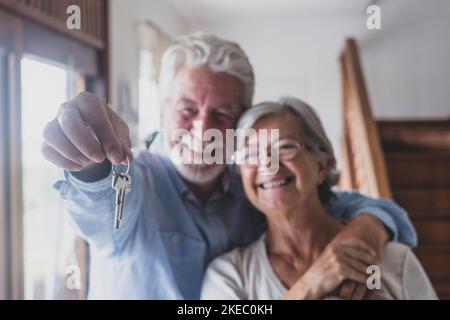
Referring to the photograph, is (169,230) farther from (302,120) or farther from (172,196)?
(302,120)

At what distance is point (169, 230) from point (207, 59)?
0.21 metres

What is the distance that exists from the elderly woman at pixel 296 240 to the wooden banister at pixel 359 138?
11 cm

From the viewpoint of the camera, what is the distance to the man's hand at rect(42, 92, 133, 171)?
30cm

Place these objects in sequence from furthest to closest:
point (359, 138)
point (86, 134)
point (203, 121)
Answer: point (359, 138) < point (203, 121) < point (86, 134)

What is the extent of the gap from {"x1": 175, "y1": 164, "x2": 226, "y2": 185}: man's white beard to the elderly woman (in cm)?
3

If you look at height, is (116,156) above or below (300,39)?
below

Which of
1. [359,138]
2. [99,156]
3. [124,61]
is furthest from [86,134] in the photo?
[359,138]

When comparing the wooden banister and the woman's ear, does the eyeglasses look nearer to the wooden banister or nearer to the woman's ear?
the woman's ear

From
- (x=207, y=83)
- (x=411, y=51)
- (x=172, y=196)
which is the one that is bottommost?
(x=172, y=196)

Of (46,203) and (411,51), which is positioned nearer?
(46,203)

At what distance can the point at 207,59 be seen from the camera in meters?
0.52

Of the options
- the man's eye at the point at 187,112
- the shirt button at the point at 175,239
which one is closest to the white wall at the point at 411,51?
the man's eye at the point at 187,112

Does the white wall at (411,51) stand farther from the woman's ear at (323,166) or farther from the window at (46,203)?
the window at (46,203)
